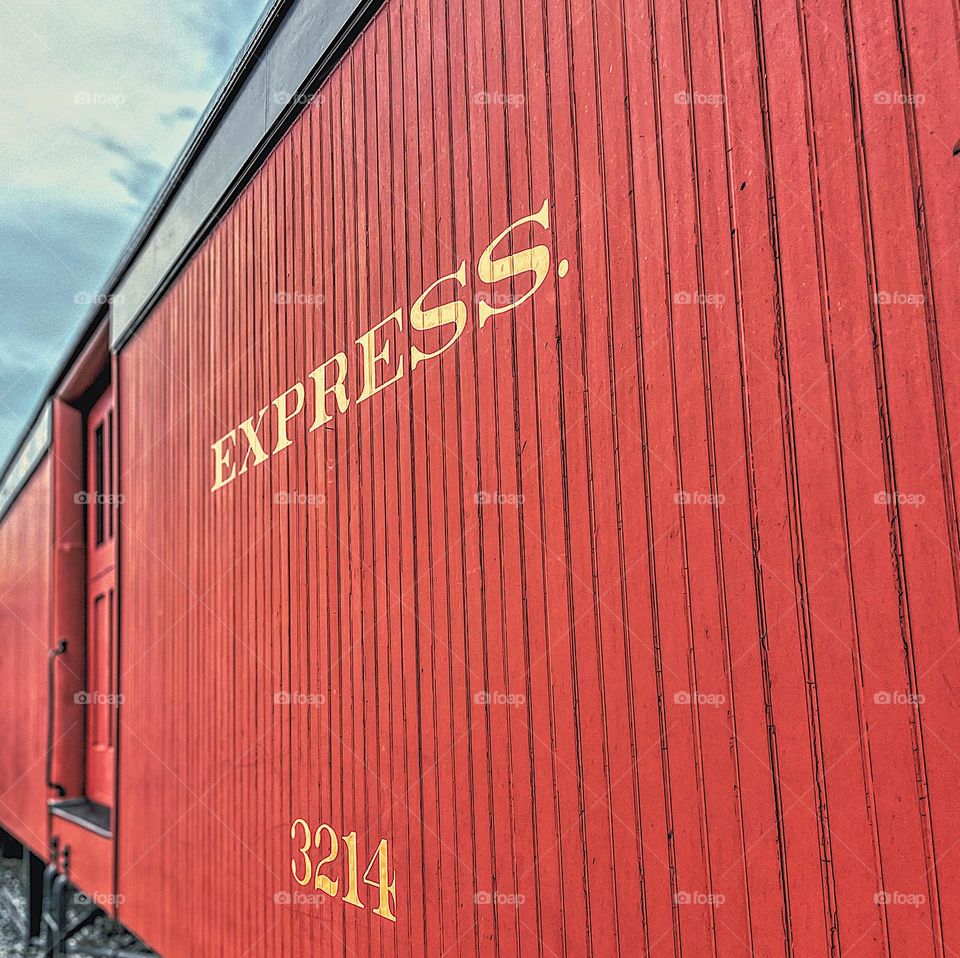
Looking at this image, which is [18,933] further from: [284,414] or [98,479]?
[284,414]

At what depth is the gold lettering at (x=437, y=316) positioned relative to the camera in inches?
95.8

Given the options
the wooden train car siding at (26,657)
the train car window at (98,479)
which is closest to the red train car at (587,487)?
the train car window at (98,479)

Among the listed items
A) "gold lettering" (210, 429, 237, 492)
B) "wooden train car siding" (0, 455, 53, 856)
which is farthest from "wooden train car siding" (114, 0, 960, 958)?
"wooden train car siding" (0, 455, 53, 856)

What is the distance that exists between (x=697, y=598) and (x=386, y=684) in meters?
1.21

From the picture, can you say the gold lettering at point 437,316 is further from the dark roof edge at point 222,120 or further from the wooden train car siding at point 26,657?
the wooden train car siding at point 26,657

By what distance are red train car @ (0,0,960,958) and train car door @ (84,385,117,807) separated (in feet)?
9.48

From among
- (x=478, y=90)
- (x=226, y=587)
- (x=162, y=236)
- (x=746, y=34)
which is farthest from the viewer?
(x=162, y=236)

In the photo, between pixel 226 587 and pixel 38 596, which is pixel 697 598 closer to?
pixel 226 587

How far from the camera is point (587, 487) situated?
199 cm

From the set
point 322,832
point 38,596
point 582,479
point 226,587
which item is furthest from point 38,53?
point 582,479

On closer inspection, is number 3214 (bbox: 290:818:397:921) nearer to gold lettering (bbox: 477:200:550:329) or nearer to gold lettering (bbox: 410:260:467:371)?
gold lettering (bbox: 410:260:467:371)

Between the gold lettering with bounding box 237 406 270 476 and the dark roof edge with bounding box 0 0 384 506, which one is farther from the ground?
the dark roof edge with bounding box 0 0 384 506

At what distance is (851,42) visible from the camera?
1.53 meters

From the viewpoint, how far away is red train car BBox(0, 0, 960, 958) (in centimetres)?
144
